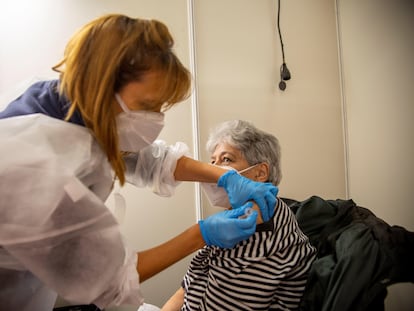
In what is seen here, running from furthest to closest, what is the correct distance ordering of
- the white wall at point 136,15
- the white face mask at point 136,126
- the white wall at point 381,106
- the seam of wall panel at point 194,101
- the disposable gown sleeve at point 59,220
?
the seam of wall panel at point 194,101 < the white wall at point 136,15 < the white wall at point 381,106 < the white face mask at point 136,126 < the disposable gown sleeve at point 59,220

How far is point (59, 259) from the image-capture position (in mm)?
592

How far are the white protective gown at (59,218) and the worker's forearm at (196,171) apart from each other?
440mm

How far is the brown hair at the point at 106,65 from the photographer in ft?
2.17

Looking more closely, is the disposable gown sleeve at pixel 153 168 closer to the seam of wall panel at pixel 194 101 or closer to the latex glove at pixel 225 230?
the latex glove at pixel 225 230

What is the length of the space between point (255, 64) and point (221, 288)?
1415mm

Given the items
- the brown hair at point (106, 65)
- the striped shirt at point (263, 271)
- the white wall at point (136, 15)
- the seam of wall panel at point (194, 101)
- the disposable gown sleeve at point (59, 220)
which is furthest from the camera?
the seam of wall panel at point (194, 101)

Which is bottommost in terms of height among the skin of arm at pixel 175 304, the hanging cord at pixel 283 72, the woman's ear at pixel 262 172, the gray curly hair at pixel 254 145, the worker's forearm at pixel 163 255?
the skin of arm at pixel 175 304

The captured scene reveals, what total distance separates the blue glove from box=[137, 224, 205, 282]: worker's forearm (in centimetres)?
24

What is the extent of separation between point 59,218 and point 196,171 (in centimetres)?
58

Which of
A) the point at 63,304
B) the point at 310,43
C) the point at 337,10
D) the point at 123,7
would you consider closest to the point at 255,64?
the point at 310,43

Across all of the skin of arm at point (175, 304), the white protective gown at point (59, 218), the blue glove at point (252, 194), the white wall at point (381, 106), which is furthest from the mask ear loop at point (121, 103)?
the white wall at point (381, 106)

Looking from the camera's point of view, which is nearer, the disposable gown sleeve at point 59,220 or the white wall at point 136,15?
the disposable gown sleeve at point 59,220

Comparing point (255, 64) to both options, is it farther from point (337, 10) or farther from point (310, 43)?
A: point (337, 10)

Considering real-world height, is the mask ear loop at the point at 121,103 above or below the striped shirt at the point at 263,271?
above
